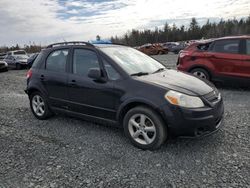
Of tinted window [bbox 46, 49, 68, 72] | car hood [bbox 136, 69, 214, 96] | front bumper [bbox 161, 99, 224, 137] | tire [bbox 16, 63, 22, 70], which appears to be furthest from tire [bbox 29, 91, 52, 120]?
tire [bbox 16, 63, 22, 70]

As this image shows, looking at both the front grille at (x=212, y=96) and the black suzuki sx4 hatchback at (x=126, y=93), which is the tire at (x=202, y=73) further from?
the front grille at (x=212, y=96)

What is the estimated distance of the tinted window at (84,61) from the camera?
13.8 feet

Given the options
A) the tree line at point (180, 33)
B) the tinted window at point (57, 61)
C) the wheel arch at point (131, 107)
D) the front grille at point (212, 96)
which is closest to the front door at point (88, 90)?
the wheel arch at point (131, 107)

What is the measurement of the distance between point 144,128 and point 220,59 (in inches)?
183

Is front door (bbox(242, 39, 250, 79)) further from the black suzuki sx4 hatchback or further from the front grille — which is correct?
the front grille

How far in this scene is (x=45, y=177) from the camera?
3059mm

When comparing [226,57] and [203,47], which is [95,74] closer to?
[226,57]

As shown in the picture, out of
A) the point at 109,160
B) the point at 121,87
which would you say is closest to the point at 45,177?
the point at 109,160

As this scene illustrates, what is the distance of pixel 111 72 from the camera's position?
12.9ft

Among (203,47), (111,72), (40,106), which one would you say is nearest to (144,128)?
(111,72)

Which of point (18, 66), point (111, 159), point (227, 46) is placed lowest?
point (111, 159)

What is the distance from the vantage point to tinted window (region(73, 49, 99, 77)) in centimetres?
421

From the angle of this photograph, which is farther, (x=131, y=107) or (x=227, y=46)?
(x=227, y=46)

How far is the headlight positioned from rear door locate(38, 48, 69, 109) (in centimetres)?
212
